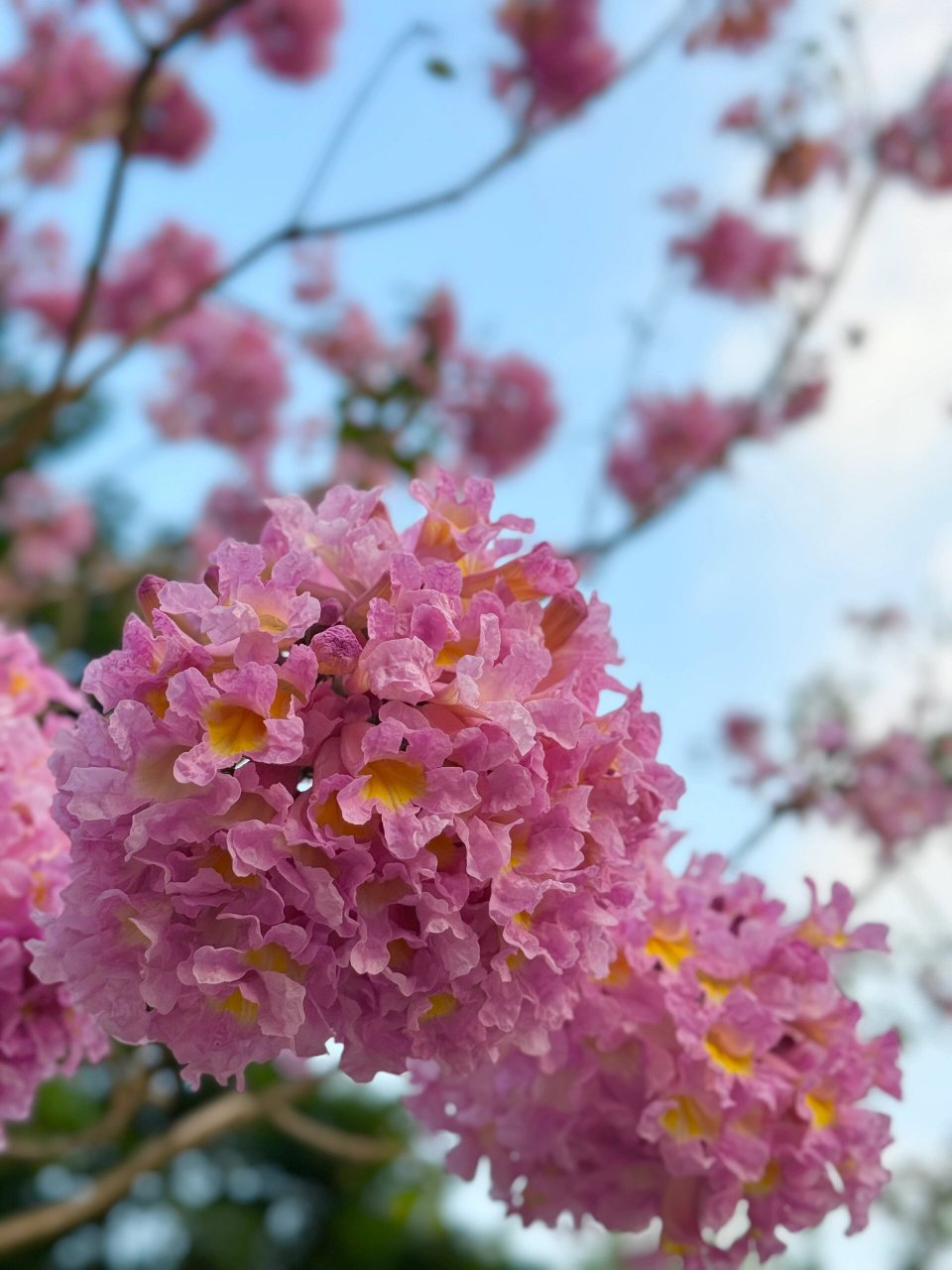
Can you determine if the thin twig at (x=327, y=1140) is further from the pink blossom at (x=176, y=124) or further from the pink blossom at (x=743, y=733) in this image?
the pink blossom at (x=176, y=124)

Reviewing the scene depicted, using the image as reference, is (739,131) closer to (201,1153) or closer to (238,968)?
(238,968)

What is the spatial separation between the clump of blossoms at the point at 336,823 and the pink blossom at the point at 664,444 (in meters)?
4.37

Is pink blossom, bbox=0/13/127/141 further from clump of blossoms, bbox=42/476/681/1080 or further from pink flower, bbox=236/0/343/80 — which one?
clump of blossoms, bbox=42/476/681/1080

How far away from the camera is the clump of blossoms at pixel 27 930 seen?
4.57ft

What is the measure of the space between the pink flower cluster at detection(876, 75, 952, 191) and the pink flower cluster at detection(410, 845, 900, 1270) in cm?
370

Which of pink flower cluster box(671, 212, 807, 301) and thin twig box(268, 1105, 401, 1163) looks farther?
pink flower cluster box(671, 212, 807, 301)

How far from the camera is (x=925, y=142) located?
14.6 feet

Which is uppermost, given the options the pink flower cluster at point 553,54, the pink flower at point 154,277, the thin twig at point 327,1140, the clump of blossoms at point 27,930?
the pink flower at point 154,277

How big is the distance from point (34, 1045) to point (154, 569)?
147 inches

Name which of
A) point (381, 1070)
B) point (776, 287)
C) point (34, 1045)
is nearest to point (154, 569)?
point (776, 287)

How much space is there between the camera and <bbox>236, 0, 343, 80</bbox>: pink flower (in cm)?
524

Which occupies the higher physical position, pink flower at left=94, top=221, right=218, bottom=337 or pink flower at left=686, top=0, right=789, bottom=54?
pink flower at left=94, top=221, right=218, bottom=337

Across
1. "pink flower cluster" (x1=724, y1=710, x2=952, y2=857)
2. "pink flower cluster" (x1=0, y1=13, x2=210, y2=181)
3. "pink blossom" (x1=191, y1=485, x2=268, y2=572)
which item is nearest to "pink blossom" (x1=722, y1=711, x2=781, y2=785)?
"pink flower cluster" (x1=724, y1=710, x2=952, y2=857)

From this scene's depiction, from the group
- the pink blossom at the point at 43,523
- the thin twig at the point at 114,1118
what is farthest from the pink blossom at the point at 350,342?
the pink blossom at the point at 43,523
